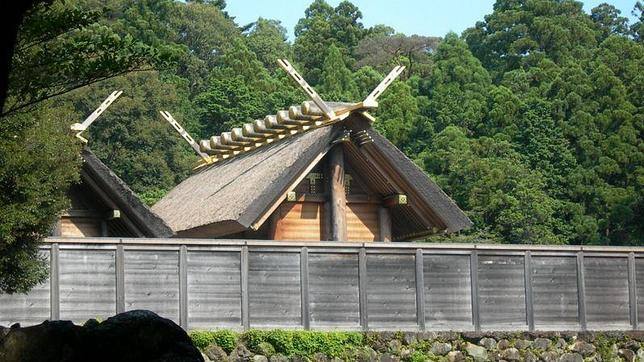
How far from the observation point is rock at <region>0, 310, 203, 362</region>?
10.5 m

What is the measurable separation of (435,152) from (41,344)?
45895 mm

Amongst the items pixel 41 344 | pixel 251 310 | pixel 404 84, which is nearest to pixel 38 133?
pixel 251 310

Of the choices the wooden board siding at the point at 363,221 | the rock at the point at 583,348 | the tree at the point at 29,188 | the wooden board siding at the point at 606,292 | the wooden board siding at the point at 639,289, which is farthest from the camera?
the wooden board siding at the point at 363,221

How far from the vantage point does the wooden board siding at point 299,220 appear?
91.2 feet

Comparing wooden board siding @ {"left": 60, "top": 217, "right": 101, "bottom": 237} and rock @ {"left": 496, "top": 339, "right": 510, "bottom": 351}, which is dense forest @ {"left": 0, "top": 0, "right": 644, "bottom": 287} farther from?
rock @ {"left": 496, "top": 339, "right": 510, "bottom": 351}

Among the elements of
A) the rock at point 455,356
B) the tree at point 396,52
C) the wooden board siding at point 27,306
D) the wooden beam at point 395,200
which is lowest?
the rock at point 455,356

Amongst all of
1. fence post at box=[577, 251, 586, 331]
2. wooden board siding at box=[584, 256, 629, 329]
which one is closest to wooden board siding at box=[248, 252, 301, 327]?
fence post at box=[577, 251, 586, 331]

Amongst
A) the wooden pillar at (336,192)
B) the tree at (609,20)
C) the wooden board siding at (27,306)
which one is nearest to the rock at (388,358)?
the wooden board siding at (27,306)

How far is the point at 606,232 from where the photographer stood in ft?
176

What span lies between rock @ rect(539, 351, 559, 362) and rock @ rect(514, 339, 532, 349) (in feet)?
0.80

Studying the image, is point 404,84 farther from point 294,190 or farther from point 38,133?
point 38,133

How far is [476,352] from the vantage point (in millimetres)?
23656

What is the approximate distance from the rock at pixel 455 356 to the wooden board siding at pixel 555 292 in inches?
55.8

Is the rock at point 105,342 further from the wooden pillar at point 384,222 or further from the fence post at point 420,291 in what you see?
the wooden pillar at point 384,222
